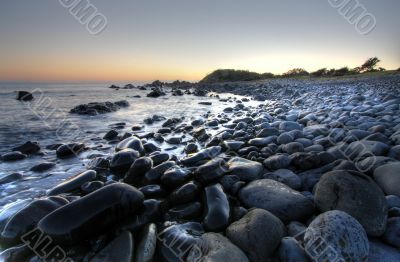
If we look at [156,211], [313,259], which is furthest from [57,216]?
[313,259]

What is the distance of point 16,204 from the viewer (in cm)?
273

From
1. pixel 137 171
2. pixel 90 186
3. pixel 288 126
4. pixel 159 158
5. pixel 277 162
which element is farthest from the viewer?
pixel 288 126

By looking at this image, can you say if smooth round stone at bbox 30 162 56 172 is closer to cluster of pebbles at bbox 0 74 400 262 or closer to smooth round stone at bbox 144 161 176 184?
cluster of pebbles at bbox 0 74 400 262

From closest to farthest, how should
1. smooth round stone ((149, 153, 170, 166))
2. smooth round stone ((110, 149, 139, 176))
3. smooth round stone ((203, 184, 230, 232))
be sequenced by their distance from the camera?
smooth round stone ((203, 184, 230, 232)) → smooth round stone ((110, 149, 139, 176)) → smooth round stone ((149, 153, 170, 166))

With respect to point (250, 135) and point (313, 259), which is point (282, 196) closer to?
point (313, 259)

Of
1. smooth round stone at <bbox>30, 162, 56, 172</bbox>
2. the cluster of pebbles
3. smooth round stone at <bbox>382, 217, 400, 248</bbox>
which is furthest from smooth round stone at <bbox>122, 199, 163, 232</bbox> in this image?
smooth round stone at <bbox>30, 162, 56, 172</bbox>

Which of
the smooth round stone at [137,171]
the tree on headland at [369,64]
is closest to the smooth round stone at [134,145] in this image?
the smooth round stone at [137,171]

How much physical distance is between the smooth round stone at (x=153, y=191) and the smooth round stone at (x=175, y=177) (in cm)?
11

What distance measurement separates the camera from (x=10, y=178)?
364cm

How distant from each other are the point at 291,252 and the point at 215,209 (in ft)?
2.52

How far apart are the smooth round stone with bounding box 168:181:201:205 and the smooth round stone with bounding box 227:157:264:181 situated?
0.63 metres

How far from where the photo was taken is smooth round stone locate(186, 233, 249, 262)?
5.88ft

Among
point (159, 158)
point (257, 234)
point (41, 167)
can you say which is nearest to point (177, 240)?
point (257, 234)

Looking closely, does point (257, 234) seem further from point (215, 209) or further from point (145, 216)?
point (145, 216)
